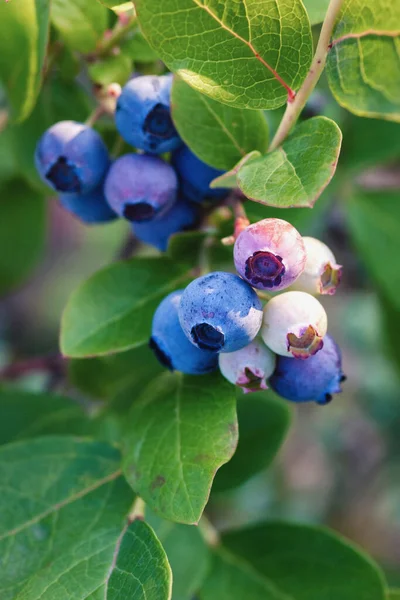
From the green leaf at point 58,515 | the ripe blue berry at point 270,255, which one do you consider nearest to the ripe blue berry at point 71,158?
the ripe blue berry at point 270,255

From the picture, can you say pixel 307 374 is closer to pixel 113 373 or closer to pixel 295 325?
pixel 295 325

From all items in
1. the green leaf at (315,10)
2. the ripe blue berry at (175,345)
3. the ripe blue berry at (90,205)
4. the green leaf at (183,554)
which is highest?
the green leaf at (315,10)

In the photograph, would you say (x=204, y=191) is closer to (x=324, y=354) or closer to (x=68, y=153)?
(x=68, y=153)

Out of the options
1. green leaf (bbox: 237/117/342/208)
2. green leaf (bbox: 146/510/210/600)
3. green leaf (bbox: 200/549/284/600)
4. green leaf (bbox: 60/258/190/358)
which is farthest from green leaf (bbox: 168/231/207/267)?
green leaf (bbox: 200/549/284/600)

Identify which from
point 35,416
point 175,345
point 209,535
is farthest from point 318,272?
point 35,416

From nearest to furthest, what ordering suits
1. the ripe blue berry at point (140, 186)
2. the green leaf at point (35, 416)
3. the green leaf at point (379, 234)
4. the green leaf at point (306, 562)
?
the ripe blue berry at point (140, 186) → the green leaf at point (306, 562) → the green leaf at point (35, 416) → the green leaf at point (379, 234)

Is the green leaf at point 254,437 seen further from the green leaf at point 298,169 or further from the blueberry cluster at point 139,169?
the green leaf at point 298,169
